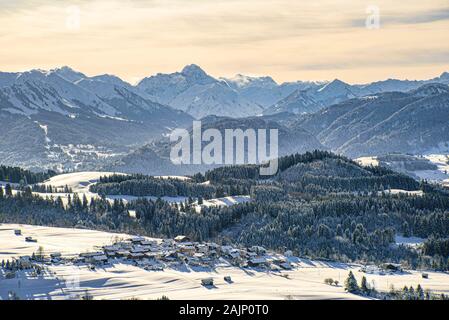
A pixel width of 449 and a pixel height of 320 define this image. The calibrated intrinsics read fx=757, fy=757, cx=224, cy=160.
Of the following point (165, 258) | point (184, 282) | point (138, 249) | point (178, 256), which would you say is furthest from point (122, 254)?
point (184, 282)

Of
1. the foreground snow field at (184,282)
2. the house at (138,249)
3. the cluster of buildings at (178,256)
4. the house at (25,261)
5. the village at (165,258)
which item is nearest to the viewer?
the foreground snow field at (184,282)

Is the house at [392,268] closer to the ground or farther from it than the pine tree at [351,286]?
closer to the ground

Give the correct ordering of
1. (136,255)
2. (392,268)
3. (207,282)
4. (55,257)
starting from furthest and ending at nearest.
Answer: (392,268) < (136,255) < (55,257) < (207,282)

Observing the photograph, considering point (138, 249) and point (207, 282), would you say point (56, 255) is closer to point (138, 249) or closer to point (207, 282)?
point (138, 249)

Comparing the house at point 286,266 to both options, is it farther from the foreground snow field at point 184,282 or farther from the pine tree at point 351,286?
the pine tree at point 351,286

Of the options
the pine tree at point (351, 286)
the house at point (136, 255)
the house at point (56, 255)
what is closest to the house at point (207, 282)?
the pine tree at point (351, 286)

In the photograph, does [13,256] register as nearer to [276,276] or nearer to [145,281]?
[145,281]

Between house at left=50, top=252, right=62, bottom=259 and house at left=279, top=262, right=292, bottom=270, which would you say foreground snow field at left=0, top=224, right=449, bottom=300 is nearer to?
house at left=279, top=262, right=292, bottom=270
